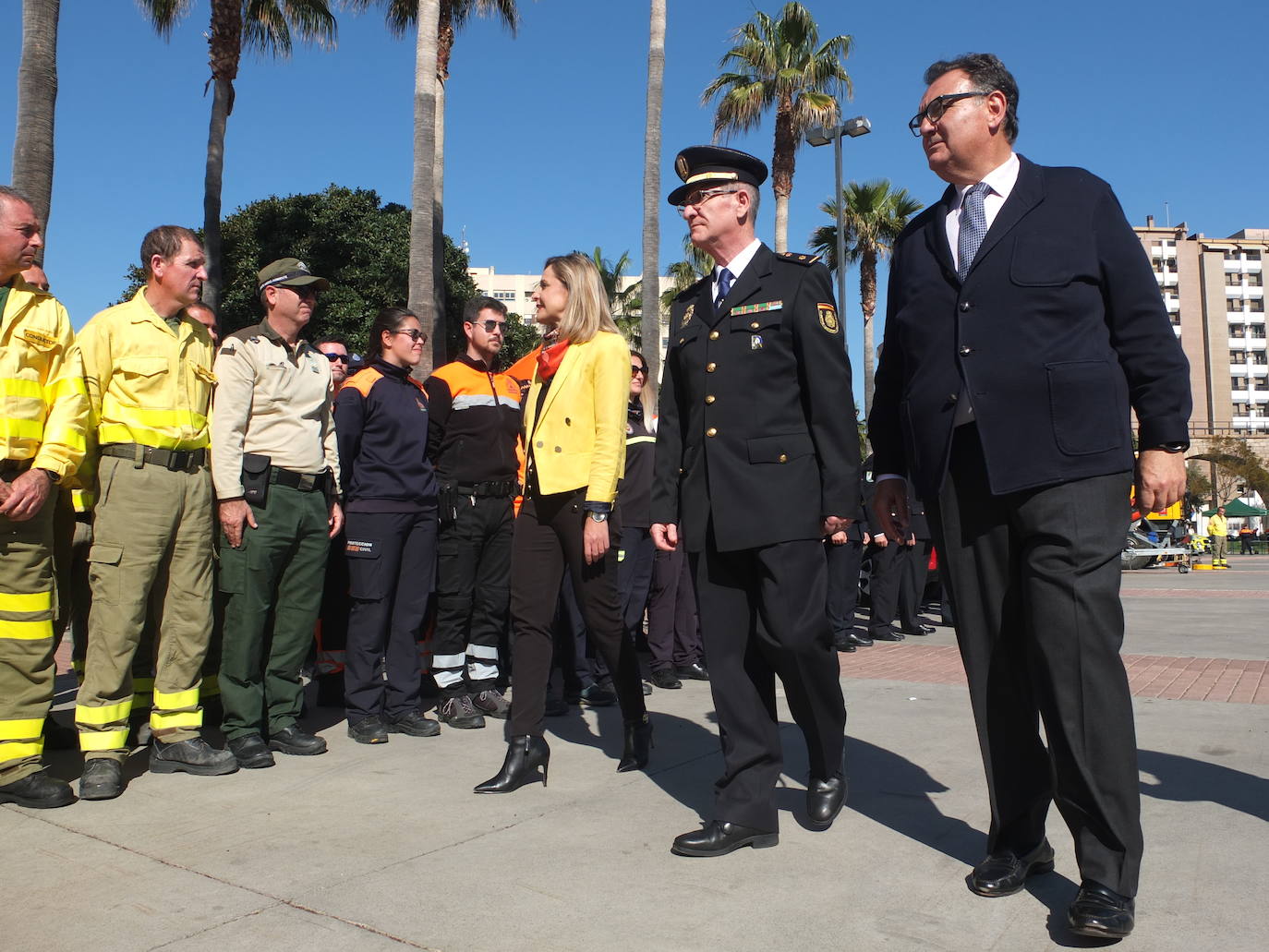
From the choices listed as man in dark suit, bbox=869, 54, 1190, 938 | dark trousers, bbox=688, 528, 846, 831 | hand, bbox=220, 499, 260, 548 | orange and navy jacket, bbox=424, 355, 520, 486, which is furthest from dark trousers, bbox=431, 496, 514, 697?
man in dark suit, bbox=869, 54, 1190, 938

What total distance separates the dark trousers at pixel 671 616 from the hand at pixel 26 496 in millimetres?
4054

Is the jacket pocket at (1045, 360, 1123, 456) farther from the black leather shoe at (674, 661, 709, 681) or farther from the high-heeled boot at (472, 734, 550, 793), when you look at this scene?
the black leather shoe at (674, 661, 709, 681)

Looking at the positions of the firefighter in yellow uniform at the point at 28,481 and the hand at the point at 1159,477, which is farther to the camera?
the firefighter in yellow uniform at the point at 28,481

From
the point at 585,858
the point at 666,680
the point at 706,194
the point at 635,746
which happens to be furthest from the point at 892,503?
the point at 666,680

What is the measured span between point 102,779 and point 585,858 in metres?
2.10

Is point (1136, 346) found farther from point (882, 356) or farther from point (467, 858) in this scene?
point (467, 858)

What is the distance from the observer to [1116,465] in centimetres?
268

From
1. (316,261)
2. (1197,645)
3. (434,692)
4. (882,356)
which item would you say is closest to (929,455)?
(882,356)

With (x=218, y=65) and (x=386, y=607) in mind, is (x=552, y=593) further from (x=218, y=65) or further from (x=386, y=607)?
(x=218, y=65)

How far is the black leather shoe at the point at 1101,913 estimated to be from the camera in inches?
97.5

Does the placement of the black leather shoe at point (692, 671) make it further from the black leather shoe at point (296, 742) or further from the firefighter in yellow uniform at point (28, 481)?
the firefighter in yellow uniform at point (28, 481)

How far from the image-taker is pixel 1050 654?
2703mm

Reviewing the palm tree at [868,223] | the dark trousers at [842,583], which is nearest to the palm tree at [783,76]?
the palm tree at [868,223]

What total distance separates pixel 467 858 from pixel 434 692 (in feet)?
10.9
